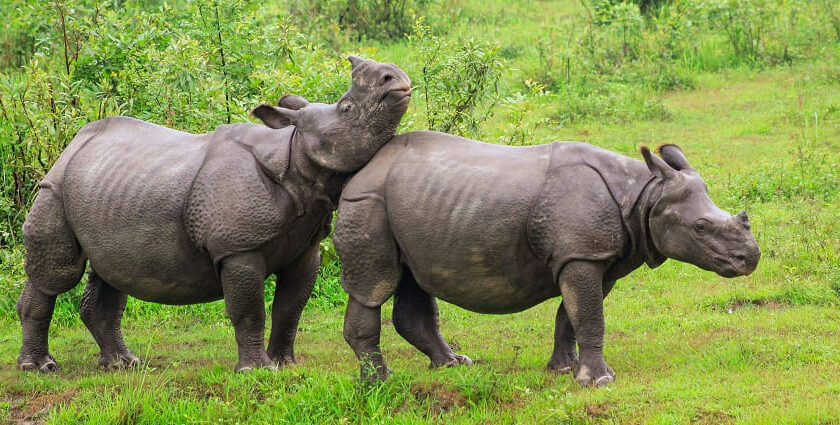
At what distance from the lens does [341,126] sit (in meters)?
7.27

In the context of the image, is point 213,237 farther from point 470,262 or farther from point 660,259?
point 660,259

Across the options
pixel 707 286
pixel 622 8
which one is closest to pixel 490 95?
pixel 707 286

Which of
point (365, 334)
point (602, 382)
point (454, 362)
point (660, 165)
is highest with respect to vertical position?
point (660, 165)

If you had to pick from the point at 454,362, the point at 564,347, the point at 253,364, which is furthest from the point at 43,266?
the point at 564,347

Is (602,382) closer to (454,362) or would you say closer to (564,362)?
(564,362)

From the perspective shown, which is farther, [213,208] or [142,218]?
[142,218]

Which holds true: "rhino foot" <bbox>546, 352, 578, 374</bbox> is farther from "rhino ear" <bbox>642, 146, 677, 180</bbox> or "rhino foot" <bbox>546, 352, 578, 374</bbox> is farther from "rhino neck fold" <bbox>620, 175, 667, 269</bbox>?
"rhino ear" <bbox>642, 146, 677, 180</bbox>

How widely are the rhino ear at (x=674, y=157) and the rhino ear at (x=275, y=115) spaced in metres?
2.42

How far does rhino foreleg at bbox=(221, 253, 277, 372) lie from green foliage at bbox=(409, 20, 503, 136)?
11.9 ft

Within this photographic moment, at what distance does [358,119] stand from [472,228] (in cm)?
105

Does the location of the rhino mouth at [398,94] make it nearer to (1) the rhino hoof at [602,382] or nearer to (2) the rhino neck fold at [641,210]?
(2) the rhino neck fold at [641,210]

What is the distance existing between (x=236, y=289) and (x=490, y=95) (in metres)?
4.14

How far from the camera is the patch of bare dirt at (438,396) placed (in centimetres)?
692

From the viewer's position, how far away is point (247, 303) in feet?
24.9
